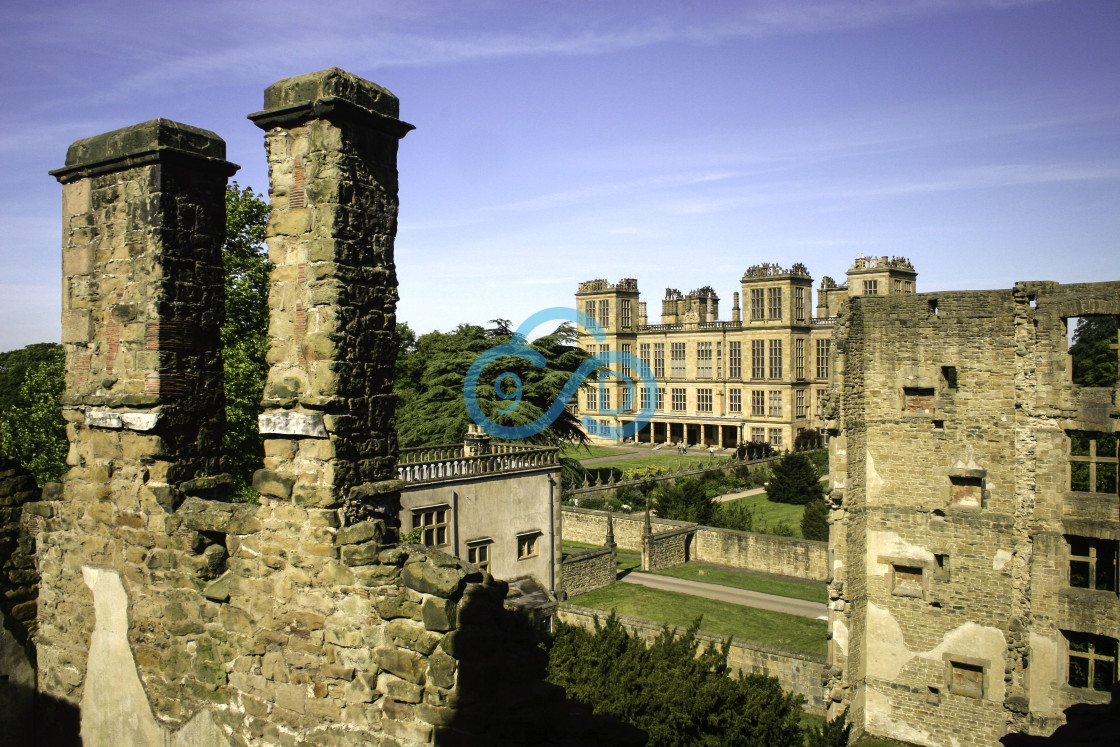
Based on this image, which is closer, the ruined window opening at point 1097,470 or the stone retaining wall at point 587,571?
the ruined window opening at point 1097,470

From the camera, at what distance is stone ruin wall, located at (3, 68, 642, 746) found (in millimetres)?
5469

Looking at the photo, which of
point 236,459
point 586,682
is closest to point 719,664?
point 586,682

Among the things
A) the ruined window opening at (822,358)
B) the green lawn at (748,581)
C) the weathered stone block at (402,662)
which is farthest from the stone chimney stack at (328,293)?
the ruined window opening at (822,358)

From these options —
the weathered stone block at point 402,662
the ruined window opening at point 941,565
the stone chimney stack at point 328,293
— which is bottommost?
the ruined window opening at point 941,565

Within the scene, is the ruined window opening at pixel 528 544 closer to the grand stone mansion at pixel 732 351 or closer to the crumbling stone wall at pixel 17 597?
the crumbling stone wall at pixel 17 597

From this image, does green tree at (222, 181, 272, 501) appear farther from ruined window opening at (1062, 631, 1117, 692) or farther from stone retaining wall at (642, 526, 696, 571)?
ruined window opening at (1062, 631, 1117, 692)

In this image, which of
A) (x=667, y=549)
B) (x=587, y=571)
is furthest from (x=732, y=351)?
(x=587, y=571)

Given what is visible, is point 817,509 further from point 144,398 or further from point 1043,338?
point 144,398

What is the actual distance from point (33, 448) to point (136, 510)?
1741 centimetres

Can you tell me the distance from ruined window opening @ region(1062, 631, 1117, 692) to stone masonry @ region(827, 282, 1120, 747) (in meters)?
0.05

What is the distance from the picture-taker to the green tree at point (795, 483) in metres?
38.3

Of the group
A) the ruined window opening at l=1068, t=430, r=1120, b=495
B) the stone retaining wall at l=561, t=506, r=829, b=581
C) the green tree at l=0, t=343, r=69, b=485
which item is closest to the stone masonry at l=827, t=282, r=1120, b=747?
the ruined window opening at l=1068, t=430, r=1120, b=495

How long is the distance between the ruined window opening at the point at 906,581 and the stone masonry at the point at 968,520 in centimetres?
4

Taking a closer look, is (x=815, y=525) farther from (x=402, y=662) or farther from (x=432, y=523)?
(x=402, y=662)
